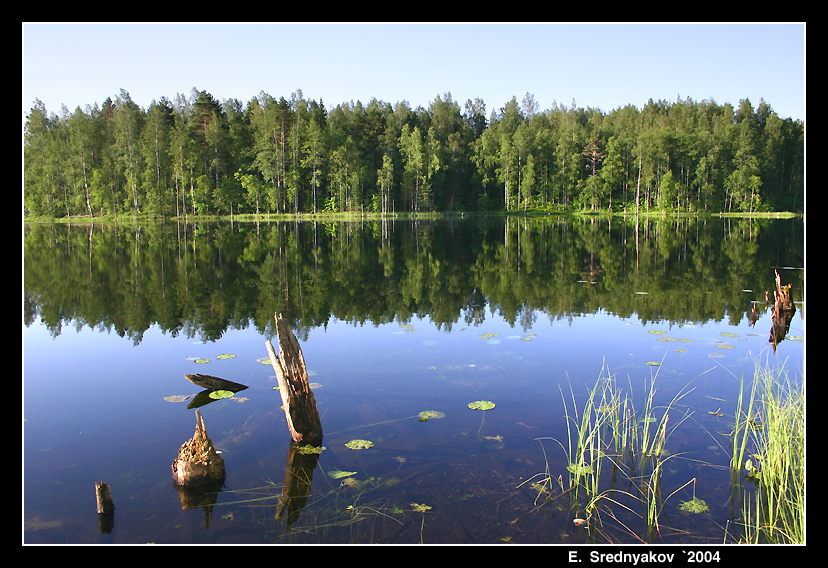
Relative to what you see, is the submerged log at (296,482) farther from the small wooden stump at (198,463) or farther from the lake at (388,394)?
the small wooden stump at (198,463)

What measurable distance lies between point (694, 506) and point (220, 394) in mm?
6330

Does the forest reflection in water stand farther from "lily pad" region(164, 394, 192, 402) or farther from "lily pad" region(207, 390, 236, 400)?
"lily pad" region(207, 390, 236, 400)

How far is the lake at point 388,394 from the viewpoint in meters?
Result: 5.51

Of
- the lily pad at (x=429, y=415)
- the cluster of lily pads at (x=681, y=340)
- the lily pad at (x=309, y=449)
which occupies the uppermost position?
the cluster of lily pads at (x=681, y=340)

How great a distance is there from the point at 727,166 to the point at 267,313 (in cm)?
8121

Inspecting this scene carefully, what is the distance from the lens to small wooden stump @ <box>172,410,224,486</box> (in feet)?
19.9

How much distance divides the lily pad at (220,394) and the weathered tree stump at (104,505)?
9.77 ft

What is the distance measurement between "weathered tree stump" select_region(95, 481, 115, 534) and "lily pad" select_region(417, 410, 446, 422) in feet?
11.9

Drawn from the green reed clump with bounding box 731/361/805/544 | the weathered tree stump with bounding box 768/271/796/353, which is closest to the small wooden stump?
the green reed clump with bounding box 731/361/805/544

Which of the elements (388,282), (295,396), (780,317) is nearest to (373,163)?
(388,282)

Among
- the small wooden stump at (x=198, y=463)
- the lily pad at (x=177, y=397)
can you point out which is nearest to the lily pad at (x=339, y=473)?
the small wooden stump at (x=198, y=463)

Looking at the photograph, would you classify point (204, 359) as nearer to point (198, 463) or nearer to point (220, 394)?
point (220, 394)

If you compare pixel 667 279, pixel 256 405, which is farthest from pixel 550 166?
pixel 256 405
